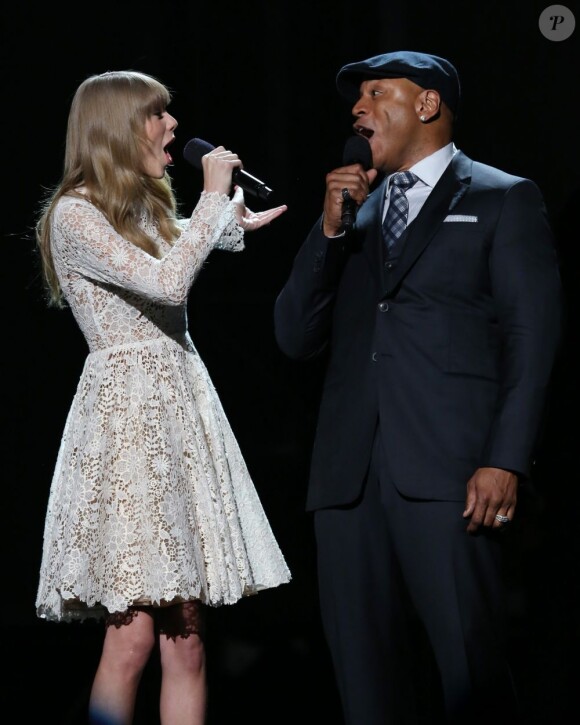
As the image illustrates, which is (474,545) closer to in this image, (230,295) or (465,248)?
(465,248)

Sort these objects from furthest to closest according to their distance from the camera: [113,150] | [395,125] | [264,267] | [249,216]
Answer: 1. [264,267]
2. [249,216]
3. [113,150]
4. [395,125]

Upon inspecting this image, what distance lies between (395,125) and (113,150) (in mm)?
595

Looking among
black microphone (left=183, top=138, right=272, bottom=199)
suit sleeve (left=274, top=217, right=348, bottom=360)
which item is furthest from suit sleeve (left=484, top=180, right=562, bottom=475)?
black microphone (left=183, top=138, right=272, bottom=199)

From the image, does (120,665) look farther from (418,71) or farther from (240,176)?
(418,71)

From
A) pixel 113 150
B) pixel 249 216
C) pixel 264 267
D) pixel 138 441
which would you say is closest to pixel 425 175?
pixel 249 216

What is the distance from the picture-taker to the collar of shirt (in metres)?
2.38

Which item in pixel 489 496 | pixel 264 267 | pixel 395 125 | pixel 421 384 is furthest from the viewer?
pixel 264 267

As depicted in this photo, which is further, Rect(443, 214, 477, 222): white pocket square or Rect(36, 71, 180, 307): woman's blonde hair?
Rect(36, 71, 180, 307): woman's blonde hair

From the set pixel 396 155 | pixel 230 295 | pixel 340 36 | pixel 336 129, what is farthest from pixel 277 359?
pixel 396 155

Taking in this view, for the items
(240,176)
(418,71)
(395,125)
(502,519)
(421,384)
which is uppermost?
(418,71)

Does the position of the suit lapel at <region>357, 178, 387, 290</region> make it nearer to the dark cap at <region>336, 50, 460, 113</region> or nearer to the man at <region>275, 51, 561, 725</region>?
the man at <region>275, 51, 561, 725</region>

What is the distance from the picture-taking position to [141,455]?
8.04 ft

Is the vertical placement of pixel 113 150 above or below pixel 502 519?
above

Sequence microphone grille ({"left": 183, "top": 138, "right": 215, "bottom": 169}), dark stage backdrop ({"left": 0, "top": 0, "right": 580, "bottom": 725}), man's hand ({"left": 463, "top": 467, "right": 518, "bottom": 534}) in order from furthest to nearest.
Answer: dark stage backdrop ({"left": 0, "top": 0, "right": 580, "bottom": 725})
microphone grille ({"left": 183, "top": 138, "right": 215, "bottom": 169})
man's hand ({"left": 463, "top": 467, "right": 518, "bottom": 534})
